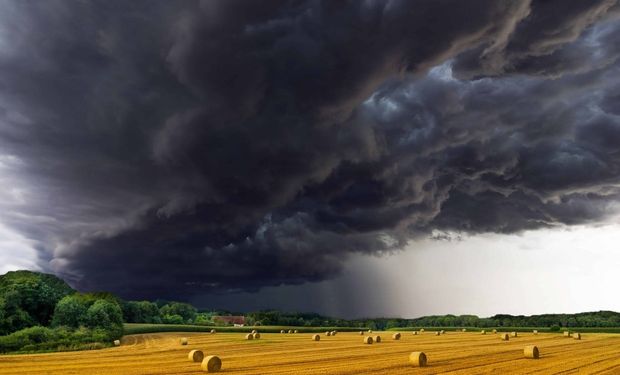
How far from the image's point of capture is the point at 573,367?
28281mm

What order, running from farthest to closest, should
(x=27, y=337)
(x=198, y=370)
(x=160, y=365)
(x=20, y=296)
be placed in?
(x=20, y=296)
(x=27, y=337)
(x=160, y=365)
(x=198, y=370)

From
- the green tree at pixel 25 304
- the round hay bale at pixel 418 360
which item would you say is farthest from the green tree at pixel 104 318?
the round hay bale at pixel 418 360

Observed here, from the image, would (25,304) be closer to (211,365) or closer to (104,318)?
(104,318)

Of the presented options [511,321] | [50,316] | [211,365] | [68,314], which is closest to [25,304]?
[50,316]

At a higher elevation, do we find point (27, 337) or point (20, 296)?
point (20, 296)

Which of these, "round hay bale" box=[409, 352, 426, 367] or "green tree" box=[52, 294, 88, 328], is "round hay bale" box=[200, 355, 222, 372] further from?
"green tree" box=[52, 294, 88, 328]

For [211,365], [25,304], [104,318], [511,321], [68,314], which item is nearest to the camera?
[211,365]

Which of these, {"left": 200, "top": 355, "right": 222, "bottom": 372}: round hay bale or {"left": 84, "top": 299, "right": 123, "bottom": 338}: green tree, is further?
{"left": 84, "top": 299, "right": 123, "bottom": 338}: green tree

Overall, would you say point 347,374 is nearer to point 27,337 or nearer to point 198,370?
point 198,370

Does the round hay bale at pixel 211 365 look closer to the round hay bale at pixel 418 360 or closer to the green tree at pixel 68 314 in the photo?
the round hay bale at pixel 418 360

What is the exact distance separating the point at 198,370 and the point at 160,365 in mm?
3639

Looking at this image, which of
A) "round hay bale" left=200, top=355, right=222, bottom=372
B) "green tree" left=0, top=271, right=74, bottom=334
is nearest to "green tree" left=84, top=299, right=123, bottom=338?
"green tree" left=0, top=271, right=74, bottom=334

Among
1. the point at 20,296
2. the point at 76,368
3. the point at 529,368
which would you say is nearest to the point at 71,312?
the point at 20,296

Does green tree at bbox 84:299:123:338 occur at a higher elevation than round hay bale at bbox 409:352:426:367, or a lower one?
higher
